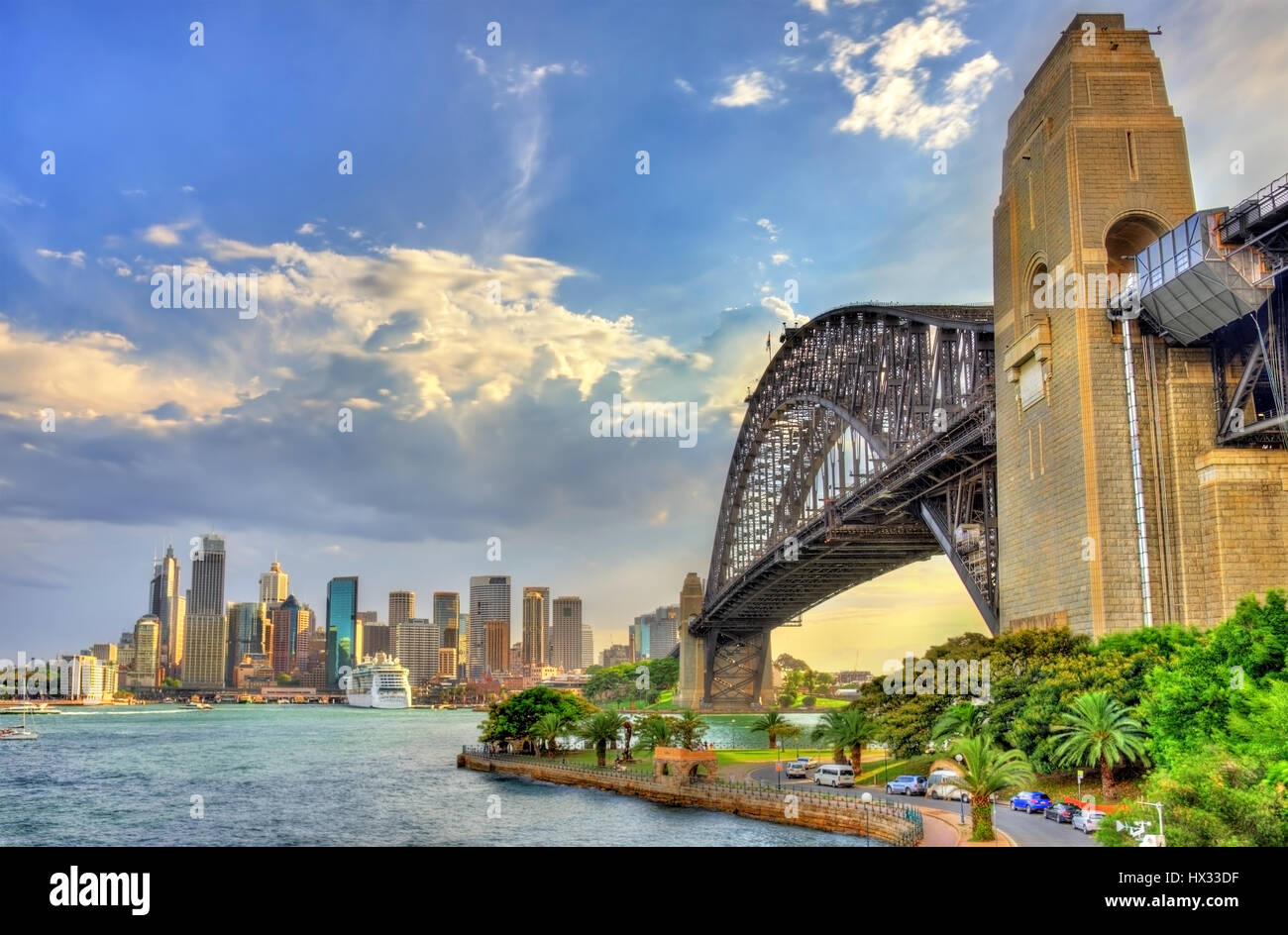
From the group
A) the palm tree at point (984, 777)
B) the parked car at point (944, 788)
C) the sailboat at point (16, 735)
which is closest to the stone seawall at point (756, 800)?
the palm tree at point (984, 777)

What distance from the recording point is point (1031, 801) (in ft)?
123

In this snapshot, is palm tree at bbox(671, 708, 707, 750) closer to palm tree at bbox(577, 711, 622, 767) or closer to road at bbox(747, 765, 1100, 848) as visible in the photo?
palm tree at bbox(577, 711, 622, 767)

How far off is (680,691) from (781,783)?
313ft

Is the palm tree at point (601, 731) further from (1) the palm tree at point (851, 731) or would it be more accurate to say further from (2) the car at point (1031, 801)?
(2) the car at point (1031, 801)

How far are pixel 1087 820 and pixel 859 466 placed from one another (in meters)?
Result: 52.5

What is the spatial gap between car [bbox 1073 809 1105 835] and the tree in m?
56.9

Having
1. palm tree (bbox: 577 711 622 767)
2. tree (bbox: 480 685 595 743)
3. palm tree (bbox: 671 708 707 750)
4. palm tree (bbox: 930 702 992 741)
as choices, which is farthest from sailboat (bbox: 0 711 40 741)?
palm tree (bbox: 930 702 992 741)

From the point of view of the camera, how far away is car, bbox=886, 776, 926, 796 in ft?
159

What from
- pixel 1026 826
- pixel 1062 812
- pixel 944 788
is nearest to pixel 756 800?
pixel 944 788

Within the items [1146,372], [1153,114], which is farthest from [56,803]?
[1153,114]

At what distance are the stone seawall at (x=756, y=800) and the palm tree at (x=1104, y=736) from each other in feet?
18.7

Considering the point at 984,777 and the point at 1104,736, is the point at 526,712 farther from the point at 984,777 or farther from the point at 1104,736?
the point at 984,777

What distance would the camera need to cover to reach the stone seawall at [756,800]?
3981 cm
